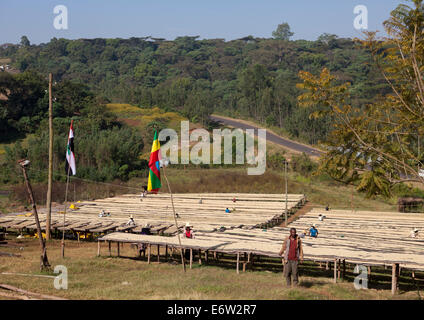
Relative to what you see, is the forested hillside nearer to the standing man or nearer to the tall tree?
the tall tree

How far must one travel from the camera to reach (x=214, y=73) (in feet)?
519

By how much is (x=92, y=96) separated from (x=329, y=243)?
6579 centimetres

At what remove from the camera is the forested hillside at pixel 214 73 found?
85562mm

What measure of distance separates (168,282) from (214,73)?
14728 cm

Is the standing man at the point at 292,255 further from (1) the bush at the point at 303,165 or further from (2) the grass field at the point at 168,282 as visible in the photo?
(1) the bush at the point at 303,165

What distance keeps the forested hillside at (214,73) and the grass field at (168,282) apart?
53717 mm

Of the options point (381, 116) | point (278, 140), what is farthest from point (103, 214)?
point (278, 140)

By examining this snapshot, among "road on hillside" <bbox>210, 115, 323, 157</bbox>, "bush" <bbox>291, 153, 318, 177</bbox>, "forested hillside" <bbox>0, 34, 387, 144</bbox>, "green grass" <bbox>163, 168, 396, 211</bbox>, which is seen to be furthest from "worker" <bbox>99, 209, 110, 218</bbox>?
"forested hillside" <bbox>0, 34, 387, 144</bbox>

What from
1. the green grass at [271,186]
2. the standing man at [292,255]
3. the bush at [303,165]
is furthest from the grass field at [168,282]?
the bush at [303,165]

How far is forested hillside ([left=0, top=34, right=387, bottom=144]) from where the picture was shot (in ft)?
281

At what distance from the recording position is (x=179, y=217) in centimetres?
3019

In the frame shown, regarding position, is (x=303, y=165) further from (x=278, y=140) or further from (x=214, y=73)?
(x=214, y=73)

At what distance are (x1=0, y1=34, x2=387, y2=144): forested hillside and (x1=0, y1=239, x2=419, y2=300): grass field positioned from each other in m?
53.7

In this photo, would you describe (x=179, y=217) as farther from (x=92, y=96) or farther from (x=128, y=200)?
(x=92, y=96)
